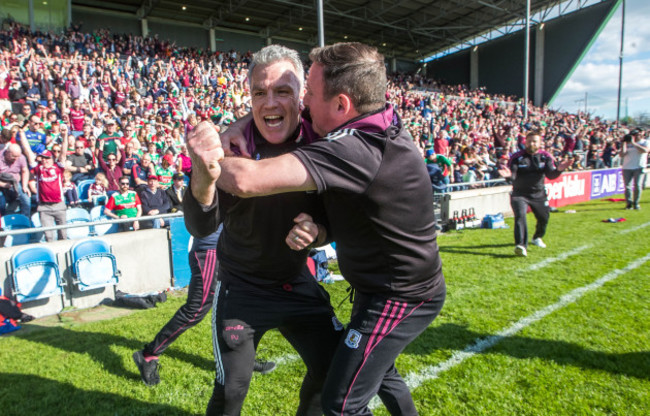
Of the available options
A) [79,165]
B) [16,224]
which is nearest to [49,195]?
[16,224]

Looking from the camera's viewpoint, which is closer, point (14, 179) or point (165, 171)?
point (14, 179)

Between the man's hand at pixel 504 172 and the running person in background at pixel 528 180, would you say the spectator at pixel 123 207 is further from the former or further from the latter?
the running person in background at pixel 528 180

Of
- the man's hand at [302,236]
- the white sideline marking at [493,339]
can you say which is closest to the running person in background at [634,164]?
the white sideline marking at [493,339]

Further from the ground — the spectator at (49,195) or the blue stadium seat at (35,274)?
the spectator at (49,195)

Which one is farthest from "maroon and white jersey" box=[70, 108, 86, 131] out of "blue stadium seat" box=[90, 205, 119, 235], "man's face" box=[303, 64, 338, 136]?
"man's face" box=[303, 64, 338, 136]

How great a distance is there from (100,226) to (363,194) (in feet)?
21.2

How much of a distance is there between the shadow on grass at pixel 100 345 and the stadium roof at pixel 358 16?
2496 centimetres

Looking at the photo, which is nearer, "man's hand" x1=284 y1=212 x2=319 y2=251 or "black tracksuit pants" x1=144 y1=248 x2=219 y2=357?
"man's hand" x1=284 y1=212 x2=319 y2=251

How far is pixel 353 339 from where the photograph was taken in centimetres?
186

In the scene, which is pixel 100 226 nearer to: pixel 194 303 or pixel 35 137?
pixel 35 137

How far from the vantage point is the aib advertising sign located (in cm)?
1552

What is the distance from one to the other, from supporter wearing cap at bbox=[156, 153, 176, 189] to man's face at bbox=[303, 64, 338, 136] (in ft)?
23.2

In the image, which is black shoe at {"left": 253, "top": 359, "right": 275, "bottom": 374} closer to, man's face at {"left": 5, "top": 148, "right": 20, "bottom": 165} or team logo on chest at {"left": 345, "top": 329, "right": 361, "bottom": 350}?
team logo on chest at {"left": 345, "top": 329, "right": 361, "bottom": 350}

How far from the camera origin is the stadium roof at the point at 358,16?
1069 inches
